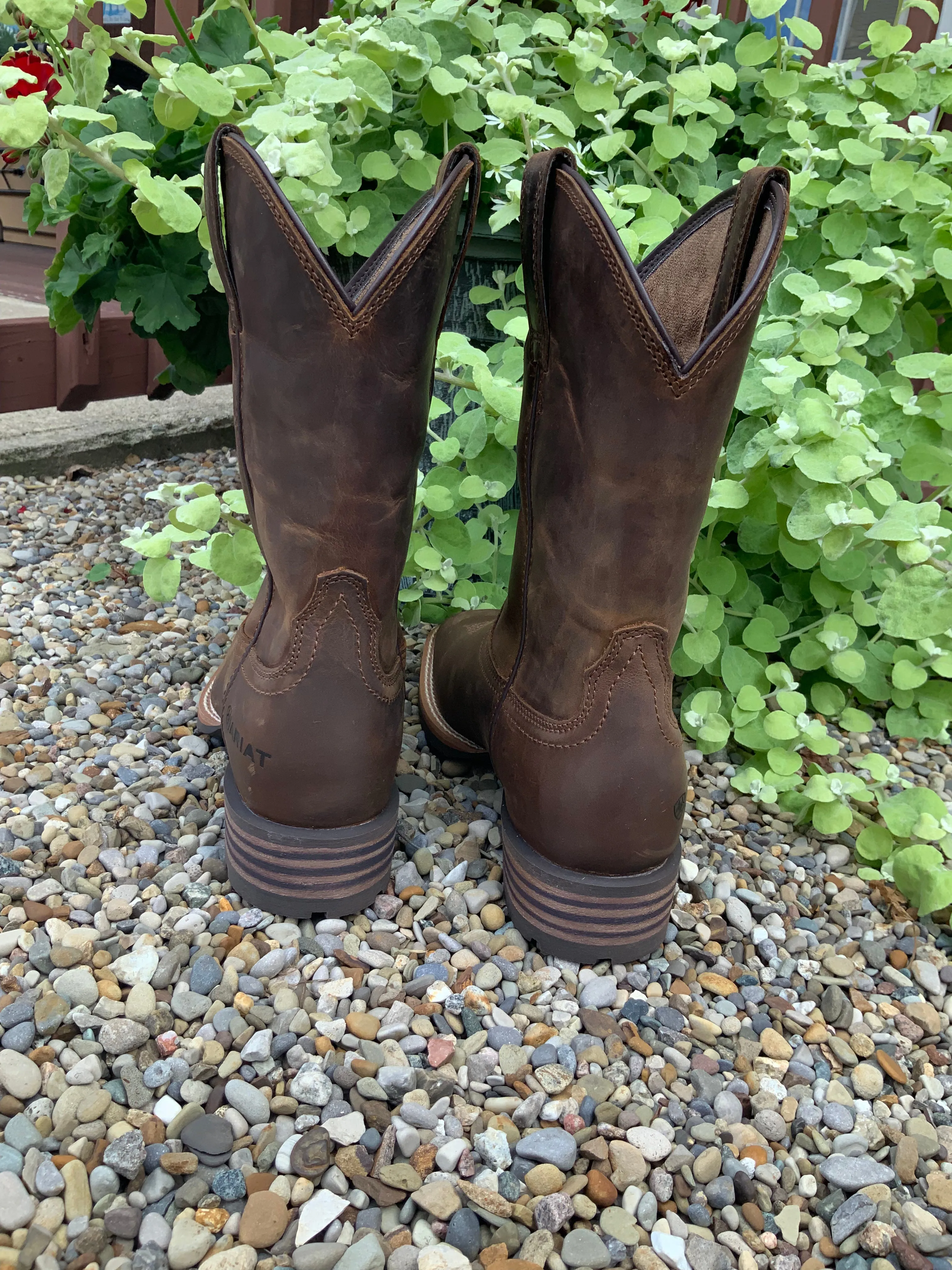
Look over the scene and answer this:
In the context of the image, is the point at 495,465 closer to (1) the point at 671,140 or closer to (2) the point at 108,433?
(1) the point at 671,140

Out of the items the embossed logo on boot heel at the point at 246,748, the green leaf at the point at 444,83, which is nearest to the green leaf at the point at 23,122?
the green leaf at the point at 444,83

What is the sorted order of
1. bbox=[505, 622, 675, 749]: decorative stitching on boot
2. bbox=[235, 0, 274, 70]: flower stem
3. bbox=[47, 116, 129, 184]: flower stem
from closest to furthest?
bbox=[505, 622, 675, 749]: decorative stitching on boot → bbox=[47, 116, 129, 184]: flower stem → bbox=[235, 0, 274, 70]: flower stem

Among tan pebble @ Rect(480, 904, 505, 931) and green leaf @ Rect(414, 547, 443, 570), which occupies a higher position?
green leaf @ Rect(414, 547, 443, 570)

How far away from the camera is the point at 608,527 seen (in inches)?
39.6

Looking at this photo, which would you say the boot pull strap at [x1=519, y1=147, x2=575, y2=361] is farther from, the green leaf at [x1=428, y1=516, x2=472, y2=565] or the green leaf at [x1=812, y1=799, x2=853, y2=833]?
the green leaf at [x1=812, y1=799, x2=853, y2=833]

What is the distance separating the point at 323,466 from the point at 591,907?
58cm

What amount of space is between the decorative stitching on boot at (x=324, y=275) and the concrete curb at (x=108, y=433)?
1677 mm

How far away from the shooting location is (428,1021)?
102 centimetres

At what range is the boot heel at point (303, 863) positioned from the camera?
109 cm

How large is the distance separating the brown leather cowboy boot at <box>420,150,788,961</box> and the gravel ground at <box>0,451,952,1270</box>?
5.1 inches

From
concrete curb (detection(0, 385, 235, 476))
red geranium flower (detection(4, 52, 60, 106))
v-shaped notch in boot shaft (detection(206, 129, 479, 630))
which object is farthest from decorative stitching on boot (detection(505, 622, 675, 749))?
concrete curb (detection(0, 385, 235, 476))

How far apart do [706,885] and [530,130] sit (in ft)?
3.86

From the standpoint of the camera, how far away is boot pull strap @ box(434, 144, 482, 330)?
0.96 meters

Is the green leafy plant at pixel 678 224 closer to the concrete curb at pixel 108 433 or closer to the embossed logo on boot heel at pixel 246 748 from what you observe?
the embossed logo on boot heel at pixel 246 748
